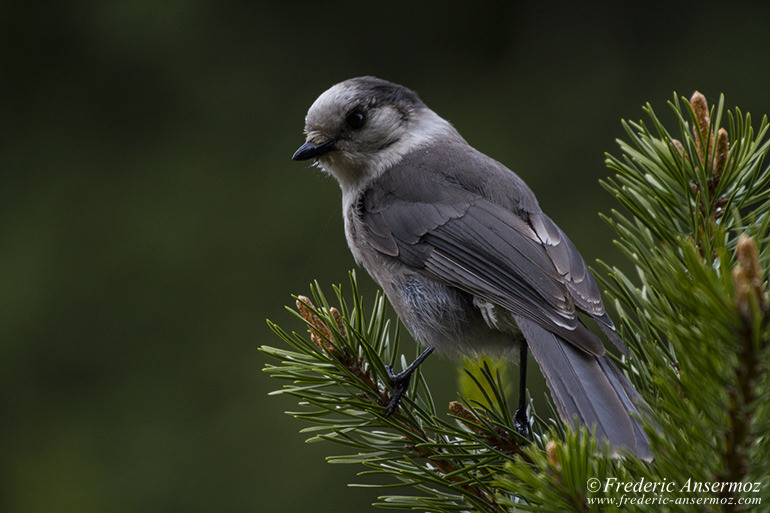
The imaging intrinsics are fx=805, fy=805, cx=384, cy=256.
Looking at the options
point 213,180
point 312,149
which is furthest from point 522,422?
point 213,180

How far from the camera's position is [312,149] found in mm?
2348

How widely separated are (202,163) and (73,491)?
191 centimetres

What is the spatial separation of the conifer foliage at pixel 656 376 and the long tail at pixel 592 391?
4 centimetres

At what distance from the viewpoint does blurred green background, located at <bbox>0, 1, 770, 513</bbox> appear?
4230mm

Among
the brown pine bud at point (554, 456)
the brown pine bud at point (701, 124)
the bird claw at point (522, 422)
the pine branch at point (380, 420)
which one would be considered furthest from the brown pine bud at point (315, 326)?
the brown pine bud at point (701, 124)

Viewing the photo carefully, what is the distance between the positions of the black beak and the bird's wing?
0.18 m

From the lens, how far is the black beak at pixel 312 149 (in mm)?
2324

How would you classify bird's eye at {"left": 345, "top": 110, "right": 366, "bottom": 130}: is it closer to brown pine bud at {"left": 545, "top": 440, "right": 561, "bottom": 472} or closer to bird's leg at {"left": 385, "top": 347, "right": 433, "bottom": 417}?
bird's leg at {"left": 385, "top": 347, "right": 433, "bottom": 417}

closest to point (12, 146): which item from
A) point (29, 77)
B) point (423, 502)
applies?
point (29, 77)

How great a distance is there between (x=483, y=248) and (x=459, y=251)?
8 cm

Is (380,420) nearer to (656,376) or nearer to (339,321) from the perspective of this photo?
(339,321)

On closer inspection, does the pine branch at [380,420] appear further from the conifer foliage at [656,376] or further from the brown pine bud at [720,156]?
the brown pine bud at [720,156]

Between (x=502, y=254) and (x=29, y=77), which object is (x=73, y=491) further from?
(x=502, y=254)

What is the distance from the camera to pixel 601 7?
5.03 metres
